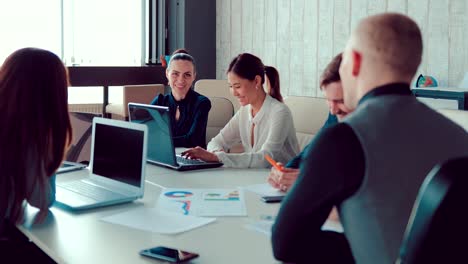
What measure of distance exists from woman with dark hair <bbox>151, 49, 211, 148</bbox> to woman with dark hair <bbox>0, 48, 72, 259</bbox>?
5.46 feet

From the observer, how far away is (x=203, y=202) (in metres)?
2.07

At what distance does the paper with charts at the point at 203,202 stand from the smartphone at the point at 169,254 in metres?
0.41

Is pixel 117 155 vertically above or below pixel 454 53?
below

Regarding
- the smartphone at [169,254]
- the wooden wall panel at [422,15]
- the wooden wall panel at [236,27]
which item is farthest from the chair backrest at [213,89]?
the smartphone at [169,254]

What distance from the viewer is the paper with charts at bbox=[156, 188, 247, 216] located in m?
1.95

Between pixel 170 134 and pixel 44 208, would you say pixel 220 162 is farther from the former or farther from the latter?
pixel 44 208

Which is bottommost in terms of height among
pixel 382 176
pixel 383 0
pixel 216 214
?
pixel 216 214

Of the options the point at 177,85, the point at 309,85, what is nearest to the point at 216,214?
the point at 177,85

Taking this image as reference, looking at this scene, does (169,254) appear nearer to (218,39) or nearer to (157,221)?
(157,221)

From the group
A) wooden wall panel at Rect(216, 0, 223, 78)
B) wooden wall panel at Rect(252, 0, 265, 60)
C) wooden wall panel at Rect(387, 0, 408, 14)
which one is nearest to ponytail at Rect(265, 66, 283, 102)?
wooden wall panel at Rect(387, 0, 408, 14)

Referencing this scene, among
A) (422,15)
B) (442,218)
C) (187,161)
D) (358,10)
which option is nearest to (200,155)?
(187,161)

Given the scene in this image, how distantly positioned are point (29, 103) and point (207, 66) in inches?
183

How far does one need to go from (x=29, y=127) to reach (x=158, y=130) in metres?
1.01

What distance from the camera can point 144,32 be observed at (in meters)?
6.27
